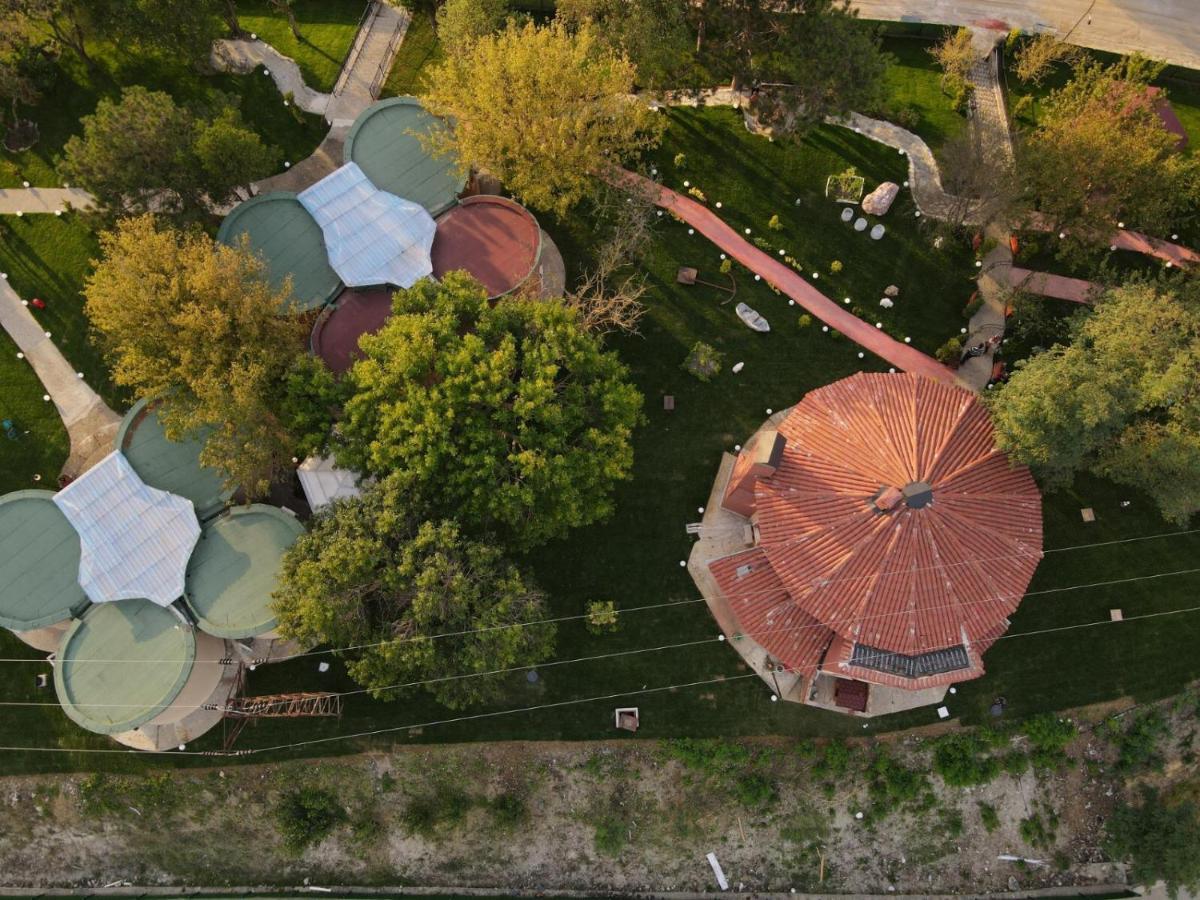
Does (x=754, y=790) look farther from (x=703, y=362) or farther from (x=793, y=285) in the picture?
Answer: (x=793, y=285)

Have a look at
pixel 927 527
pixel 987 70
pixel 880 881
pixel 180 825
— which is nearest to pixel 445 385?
pixel 927 527

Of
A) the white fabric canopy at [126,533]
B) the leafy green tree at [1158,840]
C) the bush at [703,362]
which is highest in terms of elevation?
the bush at [703,362]

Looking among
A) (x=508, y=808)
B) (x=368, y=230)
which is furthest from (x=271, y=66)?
(x=508, y=808)

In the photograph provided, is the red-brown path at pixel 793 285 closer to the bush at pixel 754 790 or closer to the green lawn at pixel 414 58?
the green lawn at pixel 414 58

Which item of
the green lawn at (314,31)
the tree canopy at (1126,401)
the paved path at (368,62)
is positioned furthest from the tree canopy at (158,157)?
the tree canopy at (1126,401)

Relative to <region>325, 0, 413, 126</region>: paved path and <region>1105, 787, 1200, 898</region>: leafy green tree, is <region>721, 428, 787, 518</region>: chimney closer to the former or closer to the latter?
<region>1105, 787, 1200, 898</region>: leafy green tree

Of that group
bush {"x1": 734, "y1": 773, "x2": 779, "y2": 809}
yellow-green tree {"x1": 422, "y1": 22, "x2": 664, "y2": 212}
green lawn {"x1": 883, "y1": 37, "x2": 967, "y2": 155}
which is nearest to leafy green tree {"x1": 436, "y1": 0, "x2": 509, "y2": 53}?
yellow-green tree {"x1": 422, "y1": 22, "x2": 664, "y2": 212}
